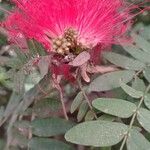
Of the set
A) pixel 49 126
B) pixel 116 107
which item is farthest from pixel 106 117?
pixel 49 126

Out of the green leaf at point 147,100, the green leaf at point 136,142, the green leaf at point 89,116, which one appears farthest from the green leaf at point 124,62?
the green leaf at point 136,142

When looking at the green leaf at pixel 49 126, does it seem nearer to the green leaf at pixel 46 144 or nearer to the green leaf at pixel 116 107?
the green leaf at pixel 46 144

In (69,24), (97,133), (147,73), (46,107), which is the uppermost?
(69,24)

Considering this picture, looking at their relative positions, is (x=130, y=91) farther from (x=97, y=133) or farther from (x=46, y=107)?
(x=46, y=107)

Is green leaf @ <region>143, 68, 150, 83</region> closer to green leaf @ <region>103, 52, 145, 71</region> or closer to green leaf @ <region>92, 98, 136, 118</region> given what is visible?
green leaf @ <region>103, 52, 145, 71</region>

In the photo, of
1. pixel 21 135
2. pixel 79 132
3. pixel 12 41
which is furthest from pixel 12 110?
pixel 79 132

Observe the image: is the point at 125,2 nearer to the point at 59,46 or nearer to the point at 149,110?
the point at 59,46
